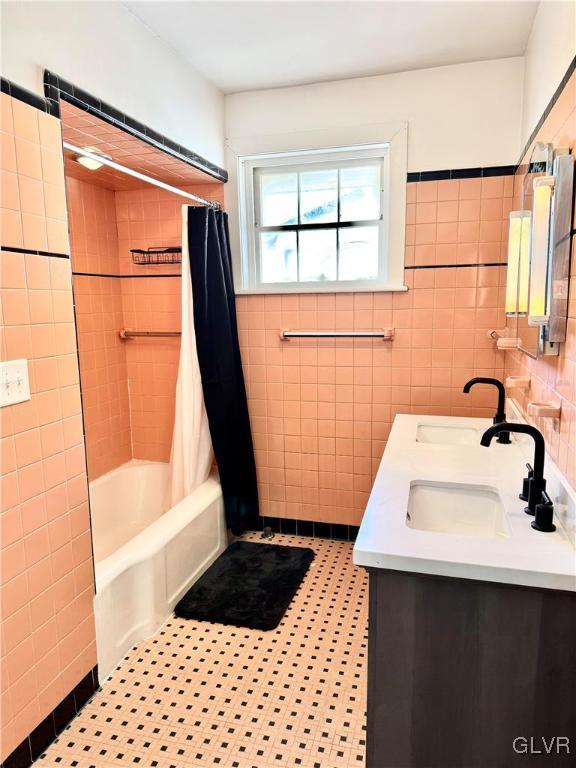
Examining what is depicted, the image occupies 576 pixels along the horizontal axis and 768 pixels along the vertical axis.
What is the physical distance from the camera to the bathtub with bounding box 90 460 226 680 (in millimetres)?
1937

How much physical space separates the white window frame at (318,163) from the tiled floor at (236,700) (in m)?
1.69

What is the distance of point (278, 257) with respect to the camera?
288 centimetres

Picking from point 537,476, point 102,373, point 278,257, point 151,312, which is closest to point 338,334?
point 278,257

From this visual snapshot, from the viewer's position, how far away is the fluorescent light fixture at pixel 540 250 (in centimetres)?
139

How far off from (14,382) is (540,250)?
159 cm

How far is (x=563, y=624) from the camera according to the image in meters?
→ 1.08

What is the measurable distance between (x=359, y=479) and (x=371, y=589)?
1.69 m

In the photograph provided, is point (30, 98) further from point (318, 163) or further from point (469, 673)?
point (469, 673)

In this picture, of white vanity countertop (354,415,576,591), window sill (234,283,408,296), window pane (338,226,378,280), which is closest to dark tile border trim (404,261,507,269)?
window sill (234,283,408,296)

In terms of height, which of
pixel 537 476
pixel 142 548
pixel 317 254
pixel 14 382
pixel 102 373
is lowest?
pixel 142 548

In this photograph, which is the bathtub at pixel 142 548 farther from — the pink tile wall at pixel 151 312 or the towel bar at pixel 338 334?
the towel bar at pixel 338 334

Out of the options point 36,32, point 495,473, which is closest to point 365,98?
point 36,32

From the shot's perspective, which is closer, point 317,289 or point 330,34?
point 330,34

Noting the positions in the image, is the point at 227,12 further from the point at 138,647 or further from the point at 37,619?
the point at 138,647
